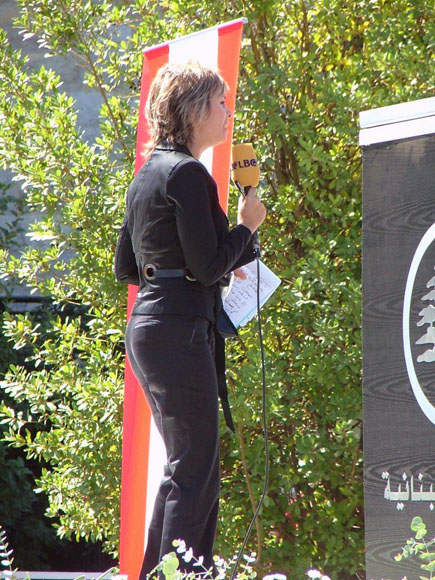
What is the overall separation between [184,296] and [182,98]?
22.4 inches

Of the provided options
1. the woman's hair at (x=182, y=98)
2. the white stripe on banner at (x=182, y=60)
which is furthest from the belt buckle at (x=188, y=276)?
the white stripe on banner at (x=182, y=60)

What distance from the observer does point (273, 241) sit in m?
3.93

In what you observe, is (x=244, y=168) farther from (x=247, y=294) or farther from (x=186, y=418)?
(x=186, y=418)

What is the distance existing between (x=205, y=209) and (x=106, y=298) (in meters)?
1.53

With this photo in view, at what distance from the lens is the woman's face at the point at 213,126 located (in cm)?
269

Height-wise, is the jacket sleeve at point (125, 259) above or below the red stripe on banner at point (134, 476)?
above

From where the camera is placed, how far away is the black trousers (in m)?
2.55

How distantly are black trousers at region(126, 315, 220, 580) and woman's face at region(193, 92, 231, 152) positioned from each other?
528 mm

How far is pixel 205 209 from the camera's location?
8.31 feet

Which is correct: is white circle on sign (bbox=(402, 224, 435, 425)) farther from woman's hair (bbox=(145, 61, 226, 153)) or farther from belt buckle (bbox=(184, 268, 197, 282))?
woman's hair (bbox=(145, 61, 226, 153))

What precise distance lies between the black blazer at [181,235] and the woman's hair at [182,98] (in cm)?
5

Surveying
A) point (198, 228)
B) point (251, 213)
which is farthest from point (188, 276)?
point (251, 213)

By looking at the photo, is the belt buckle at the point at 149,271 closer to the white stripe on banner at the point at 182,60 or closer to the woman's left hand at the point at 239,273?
the woman's left hand at the point at 239,273

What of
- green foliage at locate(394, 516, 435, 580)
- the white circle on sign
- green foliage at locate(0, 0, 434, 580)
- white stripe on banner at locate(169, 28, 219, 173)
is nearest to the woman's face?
white stripe on banner at locate(169, 28, 219, 173)
